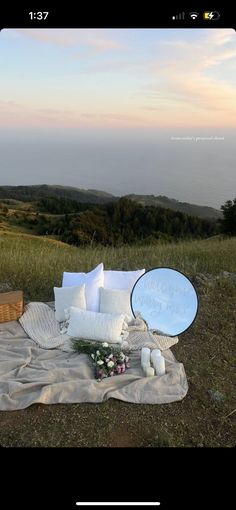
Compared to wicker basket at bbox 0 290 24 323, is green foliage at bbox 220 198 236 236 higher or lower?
lower

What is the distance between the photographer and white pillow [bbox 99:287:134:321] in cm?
381

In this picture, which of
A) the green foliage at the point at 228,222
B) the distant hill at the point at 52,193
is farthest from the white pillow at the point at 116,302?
the green foliage at the point at 228,222

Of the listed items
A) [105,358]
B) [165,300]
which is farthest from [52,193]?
[105,358]

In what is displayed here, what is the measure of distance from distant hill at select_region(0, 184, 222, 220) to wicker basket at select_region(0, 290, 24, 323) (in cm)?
232

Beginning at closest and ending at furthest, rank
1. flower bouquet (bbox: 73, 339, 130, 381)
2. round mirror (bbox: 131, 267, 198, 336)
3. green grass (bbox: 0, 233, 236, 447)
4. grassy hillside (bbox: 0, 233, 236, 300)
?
1. green grass (bbox: 0, 233, 236, 447)
2. flower bouquet (bbox: 73, 339, 130, 381)
3. round mirror (bbox: 131, 267, 198, 336)
4. grassy hillside (bbox: 0, 233, 236, 300)

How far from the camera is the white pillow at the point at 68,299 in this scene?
3.86 m

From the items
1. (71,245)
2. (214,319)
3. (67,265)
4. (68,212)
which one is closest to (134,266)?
(67,265)

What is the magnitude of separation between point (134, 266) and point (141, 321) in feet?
5.19

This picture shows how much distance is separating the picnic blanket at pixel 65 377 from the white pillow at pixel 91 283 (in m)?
0.39
